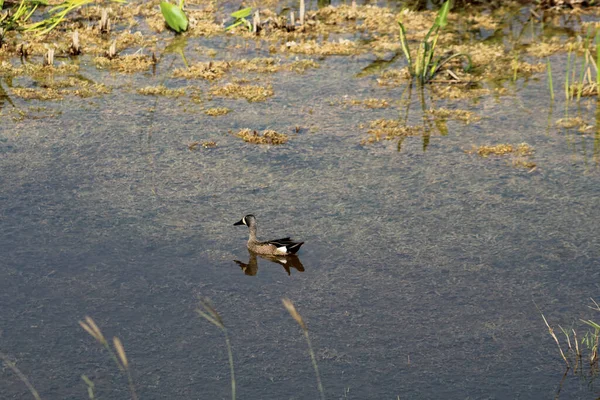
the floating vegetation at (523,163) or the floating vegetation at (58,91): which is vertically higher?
the floating vegetation at (58,91)

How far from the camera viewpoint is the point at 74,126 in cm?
1149

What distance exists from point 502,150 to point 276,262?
3.44m

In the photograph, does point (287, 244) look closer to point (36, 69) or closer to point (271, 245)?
point (271, 245)

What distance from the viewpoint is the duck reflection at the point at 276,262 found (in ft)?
27.0

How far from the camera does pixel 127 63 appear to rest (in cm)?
1360

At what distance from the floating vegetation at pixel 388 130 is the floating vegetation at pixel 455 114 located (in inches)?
19.6

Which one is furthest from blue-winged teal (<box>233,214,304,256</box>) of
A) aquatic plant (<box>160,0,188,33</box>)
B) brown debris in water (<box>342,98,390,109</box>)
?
aquatic plant (<box>160,0,188,33</box>)

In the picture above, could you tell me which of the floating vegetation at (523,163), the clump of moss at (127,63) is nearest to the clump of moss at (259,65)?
the clump of moss at (127,63)

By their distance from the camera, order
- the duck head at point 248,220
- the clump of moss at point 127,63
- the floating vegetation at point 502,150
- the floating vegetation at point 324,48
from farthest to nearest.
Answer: the floating vegetation at point 324,48 → the clump of moss at point 127,63 → the floating vegetation at point 502,150 → the duck head at point 248,220

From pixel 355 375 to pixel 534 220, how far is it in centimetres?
324

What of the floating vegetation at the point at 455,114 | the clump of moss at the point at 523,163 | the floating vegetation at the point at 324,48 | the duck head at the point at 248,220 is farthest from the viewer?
the floating vegetation at the point at 324,48

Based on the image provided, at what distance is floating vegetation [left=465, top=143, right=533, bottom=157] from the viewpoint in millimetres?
10508

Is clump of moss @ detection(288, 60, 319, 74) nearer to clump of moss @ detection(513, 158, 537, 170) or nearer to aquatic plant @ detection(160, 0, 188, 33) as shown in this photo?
aquatic plant @ detection(160, 0, 188, 33)

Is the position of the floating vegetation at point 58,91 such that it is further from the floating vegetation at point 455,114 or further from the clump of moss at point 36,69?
the floating vegetation at point 455,114
